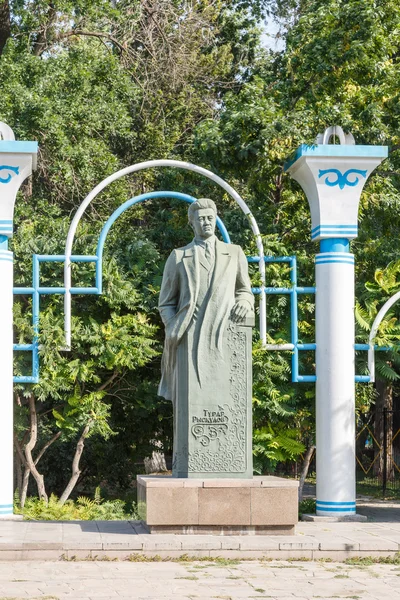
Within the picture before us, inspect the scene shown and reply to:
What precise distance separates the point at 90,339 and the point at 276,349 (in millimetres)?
2070

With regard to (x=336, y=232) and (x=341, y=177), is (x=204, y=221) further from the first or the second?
(x=341, y=177)

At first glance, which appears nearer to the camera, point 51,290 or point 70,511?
point 51,290

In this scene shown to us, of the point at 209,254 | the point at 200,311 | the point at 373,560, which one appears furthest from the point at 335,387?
the point at 373,560

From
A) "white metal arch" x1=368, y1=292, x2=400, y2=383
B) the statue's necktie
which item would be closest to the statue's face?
the statue's necktie

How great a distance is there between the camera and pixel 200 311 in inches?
364

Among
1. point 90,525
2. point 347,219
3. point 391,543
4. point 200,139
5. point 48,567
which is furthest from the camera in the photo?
point 200,139

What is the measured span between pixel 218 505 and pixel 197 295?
72.1 inches

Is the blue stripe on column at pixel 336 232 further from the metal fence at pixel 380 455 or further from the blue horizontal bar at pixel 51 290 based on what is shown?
the metal fence at pixel 380 455

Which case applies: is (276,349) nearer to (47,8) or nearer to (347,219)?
(347,219)

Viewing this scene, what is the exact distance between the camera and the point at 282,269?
1177cm

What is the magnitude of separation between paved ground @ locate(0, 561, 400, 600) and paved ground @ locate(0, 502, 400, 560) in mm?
216

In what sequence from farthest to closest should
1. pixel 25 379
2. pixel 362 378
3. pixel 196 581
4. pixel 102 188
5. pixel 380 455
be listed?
pixel 380 455 → pixel 102 188 → pixel 362 378 → pixel 25 379 → pixel 196 581

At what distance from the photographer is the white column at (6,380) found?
10.7 m

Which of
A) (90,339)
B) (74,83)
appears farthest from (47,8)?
(90,339)
